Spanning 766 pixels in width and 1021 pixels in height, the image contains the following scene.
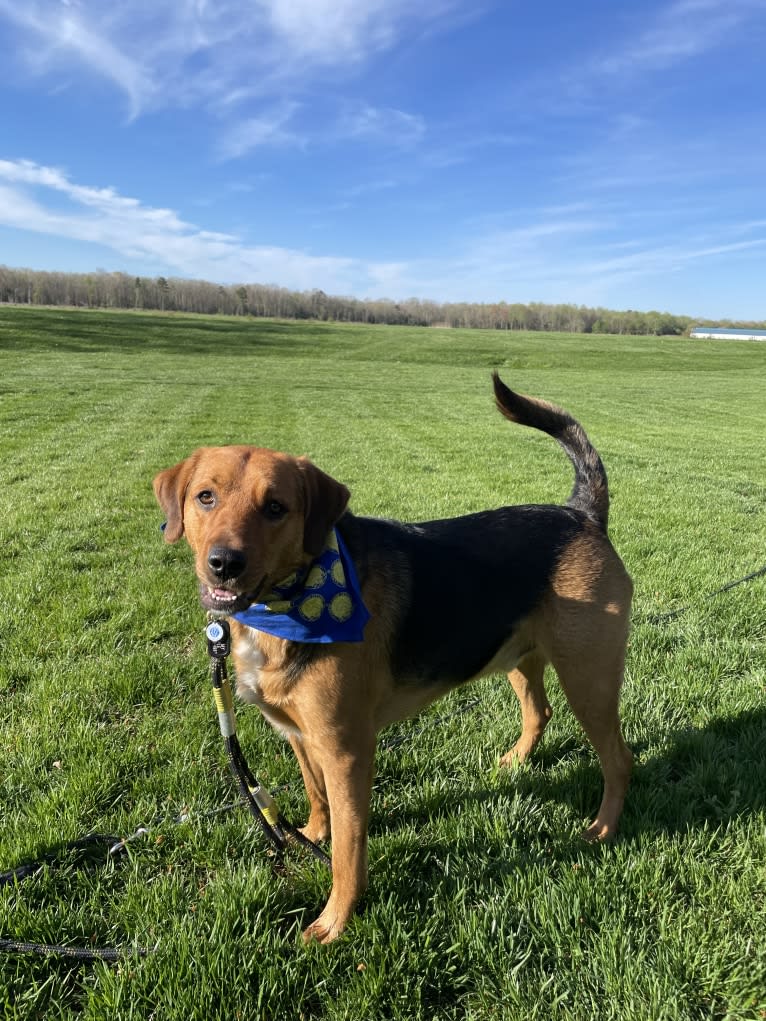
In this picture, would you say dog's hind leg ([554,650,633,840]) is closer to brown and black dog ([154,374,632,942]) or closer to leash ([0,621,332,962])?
brown and black dog ([154,374,632,942])

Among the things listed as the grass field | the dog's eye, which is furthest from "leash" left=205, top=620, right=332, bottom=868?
the dog's eye

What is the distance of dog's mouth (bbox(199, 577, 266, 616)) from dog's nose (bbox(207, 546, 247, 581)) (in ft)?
0.24

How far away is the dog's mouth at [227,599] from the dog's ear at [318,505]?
28 centimetres

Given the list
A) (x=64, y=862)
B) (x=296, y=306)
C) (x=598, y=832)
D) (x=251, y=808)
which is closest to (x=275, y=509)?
(x=251, y=808)

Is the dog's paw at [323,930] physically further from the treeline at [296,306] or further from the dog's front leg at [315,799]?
the treeline at [296,306]

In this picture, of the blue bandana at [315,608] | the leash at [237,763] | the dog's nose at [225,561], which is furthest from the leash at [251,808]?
the dog's nose at [225,561]

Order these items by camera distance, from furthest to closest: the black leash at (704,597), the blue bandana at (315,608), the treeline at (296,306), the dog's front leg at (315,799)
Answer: the treeline at (296,306)
the black leash at (704,597)
the dog's front leg at (315,799)
the blue bandana at (315,608)

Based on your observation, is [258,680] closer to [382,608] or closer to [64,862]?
[382,608]

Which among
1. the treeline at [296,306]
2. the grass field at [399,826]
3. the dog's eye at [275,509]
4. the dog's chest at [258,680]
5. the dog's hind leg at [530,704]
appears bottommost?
the grass field at [399,826]

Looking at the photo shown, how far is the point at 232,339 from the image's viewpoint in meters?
60.0

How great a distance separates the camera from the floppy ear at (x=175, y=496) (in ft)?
9.46

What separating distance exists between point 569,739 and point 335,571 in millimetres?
2076

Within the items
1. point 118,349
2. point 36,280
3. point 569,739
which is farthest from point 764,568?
point 36,280

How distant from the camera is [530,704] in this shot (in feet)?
11.9
